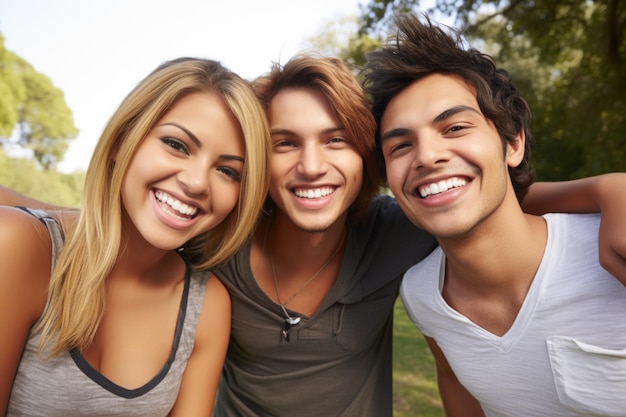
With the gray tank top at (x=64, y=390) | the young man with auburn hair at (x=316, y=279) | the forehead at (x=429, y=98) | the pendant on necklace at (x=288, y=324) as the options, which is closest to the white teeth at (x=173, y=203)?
the gray tank top at (x=64, y=390)

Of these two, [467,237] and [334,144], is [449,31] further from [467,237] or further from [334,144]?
[467,237]

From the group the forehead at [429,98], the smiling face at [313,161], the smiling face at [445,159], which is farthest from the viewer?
the smiling face at [313,161]

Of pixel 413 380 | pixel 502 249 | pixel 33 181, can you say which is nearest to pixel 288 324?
pixel 502 249

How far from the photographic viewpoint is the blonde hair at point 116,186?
7.02ft

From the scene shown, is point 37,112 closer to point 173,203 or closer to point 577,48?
point 577,48

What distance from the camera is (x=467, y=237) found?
2.44 meters

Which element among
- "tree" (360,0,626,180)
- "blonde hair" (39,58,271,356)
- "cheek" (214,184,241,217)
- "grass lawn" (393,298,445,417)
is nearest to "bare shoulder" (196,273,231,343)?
"blonde hair" (39,58,271,356)

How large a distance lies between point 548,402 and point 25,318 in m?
2.32

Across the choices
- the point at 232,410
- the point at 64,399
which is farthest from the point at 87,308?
the point at 232,410

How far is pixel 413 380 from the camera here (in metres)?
6.68

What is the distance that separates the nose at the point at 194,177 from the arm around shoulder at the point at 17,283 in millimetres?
635

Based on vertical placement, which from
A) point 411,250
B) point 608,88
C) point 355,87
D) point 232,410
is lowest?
point 232,410

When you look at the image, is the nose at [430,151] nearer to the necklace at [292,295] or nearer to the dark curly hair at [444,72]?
the dark curly hair at [444,72]

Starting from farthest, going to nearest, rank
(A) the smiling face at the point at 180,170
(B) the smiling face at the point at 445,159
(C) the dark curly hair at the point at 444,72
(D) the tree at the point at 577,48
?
1. (D) the tree at the point at 577,48
2. (C) the dark curly hair at the point at 444,72
3. (B) the smiling face at the point at 445,159
4. (A) the smiling face at the point at 180,170
